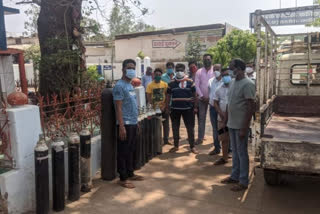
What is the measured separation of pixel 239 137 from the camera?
4.07m

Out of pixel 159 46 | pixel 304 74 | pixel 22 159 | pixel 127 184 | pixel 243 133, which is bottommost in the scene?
pixel 127 184

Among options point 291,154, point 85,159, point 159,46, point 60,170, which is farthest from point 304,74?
point 159,46

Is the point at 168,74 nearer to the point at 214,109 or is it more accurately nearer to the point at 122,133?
the point at 214,109

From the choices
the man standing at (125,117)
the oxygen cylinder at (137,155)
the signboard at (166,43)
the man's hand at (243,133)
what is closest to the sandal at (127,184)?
the man standing at (125,117)

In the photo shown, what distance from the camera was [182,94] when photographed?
5.87 m

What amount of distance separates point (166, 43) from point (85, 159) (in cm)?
2207

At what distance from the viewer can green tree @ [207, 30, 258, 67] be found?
54.3ft

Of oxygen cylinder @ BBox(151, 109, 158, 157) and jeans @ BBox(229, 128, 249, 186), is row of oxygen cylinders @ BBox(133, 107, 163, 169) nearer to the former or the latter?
oxygen cylinder @ BBox(151, 109, 158, 157)

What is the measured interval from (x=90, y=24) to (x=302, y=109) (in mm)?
4649

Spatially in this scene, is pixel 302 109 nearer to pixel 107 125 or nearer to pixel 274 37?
pixel 274 37

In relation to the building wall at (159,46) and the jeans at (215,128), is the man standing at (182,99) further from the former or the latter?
the building wall at (159,46)

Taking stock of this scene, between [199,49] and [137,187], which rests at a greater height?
[199,49]

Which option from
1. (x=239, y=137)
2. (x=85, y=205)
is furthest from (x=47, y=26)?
(x=239, y=137)

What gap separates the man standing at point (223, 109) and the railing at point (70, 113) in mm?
2063
